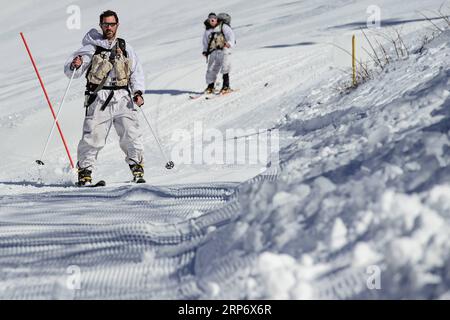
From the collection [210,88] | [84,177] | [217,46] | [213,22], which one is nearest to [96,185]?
[84,177]

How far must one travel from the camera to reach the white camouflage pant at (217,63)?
492 inches

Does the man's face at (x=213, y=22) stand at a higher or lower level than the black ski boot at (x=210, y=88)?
higher

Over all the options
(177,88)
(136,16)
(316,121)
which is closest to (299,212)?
(316,121)

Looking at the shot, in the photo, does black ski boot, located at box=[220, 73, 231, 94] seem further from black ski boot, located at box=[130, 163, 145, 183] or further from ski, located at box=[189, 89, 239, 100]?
black ski boot, located at box=[130, 163, 145, 183]

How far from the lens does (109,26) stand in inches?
289

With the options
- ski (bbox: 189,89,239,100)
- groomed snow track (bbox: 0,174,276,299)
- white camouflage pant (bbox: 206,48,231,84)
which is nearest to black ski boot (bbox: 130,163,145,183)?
groomed snow track (bbox: 0,174,276,299)

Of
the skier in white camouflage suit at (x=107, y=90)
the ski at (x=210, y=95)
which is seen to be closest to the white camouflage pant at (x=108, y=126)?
the skier in white camouflage suit at (x=107, y=90)

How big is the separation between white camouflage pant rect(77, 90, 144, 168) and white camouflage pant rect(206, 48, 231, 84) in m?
4.97

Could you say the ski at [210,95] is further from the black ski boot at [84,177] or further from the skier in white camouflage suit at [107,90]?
the black ski boot at [84,177]

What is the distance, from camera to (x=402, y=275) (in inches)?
113

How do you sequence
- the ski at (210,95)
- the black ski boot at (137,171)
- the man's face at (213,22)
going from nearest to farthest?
the black ski boot at (137,171), the ski at (210,95), the man's face at (213,22)

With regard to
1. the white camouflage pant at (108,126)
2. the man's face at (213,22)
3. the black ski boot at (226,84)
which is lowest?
the white camouflage pant at (108,126)

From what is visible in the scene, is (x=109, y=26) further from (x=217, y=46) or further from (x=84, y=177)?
(x=217, y=46)

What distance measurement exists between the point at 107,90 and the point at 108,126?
346 mm
